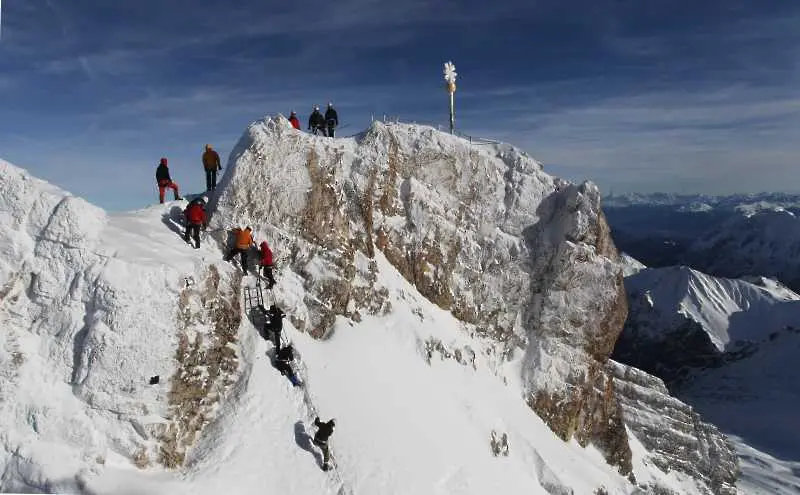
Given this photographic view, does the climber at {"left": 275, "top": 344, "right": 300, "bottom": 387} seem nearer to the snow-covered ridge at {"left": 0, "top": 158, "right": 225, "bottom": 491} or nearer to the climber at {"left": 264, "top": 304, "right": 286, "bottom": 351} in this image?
the climber at {"left": 264, "top": 304, "right": 286, "bottom": 351}

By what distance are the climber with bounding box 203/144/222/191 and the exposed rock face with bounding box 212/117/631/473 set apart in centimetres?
534

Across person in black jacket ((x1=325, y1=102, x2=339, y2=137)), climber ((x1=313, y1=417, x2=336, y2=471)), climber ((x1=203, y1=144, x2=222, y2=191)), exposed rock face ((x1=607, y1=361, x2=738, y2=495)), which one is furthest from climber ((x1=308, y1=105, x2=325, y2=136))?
exposed rock face ((x1=607, y1=361, x2=738, y2=495))

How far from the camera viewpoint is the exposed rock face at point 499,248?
110 feet

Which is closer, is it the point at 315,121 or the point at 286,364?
the point at 286,364

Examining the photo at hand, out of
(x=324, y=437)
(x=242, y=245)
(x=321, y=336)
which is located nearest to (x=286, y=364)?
(x=324, y=437)

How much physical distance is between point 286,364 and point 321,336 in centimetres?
492

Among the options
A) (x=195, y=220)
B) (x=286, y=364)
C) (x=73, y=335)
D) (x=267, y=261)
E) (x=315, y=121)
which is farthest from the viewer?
(x=315, y=121)

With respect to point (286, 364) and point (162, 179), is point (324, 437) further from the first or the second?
point (162, 179)

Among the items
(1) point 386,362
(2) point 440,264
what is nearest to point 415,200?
(2) point 440,264

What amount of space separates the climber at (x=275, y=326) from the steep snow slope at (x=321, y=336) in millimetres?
861

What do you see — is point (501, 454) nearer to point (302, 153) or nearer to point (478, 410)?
point (478, 410)

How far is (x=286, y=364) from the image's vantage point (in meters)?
22.7

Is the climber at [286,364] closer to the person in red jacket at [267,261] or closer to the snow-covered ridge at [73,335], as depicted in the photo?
the person in red jacket at [267,261]

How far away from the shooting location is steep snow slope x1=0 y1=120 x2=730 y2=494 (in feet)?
60.3
